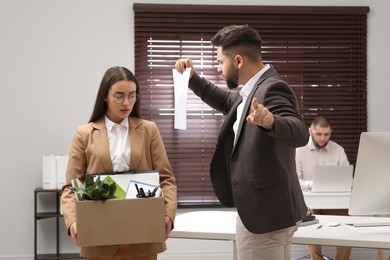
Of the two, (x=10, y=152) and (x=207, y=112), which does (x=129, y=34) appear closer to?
(x=207, y=112)

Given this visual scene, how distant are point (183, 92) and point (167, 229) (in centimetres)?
57

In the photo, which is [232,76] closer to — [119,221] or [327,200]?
[119,221]

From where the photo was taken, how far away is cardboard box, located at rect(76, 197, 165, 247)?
2117 millimetres

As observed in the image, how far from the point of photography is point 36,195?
5.07 m

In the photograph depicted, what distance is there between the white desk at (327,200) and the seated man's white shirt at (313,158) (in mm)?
632

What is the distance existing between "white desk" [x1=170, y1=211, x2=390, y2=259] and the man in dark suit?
0.65 m

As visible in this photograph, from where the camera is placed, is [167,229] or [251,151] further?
[167,229]

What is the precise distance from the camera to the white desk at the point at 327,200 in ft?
15.2

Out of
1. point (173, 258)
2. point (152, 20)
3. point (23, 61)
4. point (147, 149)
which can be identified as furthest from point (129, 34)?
point (147, 149)

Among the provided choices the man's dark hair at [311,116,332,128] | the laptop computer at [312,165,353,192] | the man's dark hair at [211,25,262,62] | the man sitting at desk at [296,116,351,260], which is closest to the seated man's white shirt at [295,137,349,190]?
the man sitting at desk at [296,116,351,260]

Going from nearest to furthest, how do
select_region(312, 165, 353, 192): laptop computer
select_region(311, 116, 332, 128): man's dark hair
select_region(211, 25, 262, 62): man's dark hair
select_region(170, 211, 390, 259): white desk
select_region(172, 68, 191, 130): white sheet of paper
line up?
select_region(211, 25, 262, 62): man's dark hair, select_region(172, 68, 191, 130): white sheet of paper, select_region(170, 211, 390, 259): white desk, select_region(312, 165, 353, 192): laptop computer, select_region(311, 116, 332, 128): man's dark hair

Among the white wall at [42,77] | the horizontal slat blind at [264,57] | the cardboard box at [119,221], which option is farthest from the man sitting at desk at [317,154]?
the cardboard box at [119,221]

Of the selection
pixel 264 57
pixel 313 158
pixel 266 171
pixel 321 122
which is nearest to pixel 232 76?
pixel 266 171

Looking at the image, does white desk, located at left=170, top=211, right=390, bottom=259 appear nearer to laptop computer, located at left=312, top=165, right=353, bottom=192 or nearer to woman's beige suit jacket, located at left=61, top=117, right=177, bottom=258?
woman's beige suit jacket, located at left=61, top=117, right=177, bottom=258
